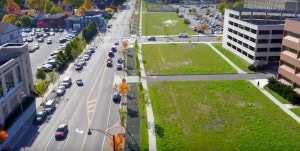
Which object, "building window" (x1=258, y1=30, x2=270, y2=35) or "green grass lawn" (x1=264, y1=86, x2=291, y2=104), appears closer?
"green grass lawn" (x1=264, y1=86, x2=291, y2=104)

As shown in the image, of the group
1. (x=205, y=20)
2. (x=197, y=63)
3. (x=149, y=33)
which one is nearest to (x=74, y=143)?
(x=197, y=63)

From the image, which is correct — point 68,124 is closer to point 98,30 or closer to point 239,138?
point 239,138

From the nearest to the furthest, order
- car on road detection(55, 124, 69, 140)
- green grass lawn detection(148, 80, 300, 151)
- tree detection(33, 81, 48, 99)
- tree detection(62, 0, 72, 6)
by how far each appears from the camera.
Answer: green grass lawn detection(148, 80, 300, 151), car on road detection(55, 124, 69, 140), tree detection(33, 81, 48, 99), tree detection(62, 0, 72, 6)

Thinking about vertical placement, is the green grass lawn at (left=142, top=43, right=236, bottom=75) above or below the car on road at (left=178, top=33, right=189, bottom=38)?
below

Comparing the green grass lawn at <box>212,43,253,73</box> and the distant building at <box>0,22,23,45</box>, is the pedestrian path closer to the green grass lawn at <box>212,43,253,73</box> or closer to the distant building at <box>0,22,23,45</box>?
the green grass lawn at <box>212,43,253,73</box>

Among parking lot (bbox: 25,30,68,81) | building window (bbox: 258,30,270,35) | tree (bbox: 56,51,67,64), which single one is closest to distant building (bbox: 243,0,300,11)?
building window (bbox: 258,30,270,35)

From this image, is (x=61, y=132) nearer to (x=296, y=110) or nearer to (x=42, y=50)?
(x=296, y=110)
